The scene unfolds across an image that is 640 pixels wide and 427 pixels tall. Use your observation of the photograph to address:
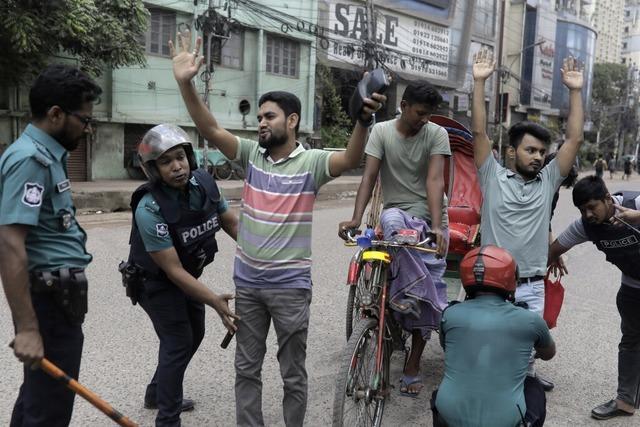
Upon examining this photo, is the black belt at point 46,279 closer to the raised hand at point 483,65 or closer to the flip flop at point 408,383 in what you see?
the flip flop at point 408,383

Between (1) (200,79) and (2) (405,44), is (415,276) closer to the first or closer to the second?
(1) (200,79)

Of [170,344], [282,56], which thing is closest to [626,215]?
[170,344]

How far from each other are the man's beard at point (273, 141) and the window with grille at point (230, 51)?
18.4 m

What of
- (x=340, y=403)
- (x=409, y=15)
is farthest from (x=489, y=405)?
(x=409, y=15)

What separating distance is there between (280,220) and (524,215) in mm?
1529

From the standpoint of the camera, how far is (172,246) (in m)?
2.93

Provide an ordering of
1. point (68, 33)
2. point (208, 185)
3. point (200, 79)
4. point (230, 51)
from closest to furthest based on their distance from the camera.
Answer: point (208, 185) < point (68, 33) < point (200, 79) < point (230, 51)

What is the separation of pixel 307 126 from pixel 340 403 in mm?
21882

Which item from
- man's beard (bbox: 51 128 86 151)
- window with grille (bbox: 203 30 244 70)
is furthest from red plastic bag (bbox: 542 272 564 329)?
window with grille (bbox: 203 30 244 70)

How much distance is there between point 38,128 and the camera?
90.2 inches

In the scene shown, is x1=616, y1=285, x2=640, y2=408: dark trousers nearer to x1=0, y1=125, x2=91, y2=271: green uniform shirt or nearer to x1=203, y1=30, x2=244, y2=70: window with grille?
x1=0, y1=125, x2=91, y2=271: green uniform shirt

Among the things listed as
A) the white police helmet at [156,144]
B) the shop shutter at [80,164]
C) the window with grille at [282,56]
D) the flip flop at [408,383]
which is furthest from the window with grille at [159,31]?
the flip flop at [408,383]

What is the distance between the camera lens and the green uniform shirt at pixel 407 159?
3.85 metres

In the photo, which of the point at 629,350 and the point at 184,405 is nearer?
the point at 184,405
